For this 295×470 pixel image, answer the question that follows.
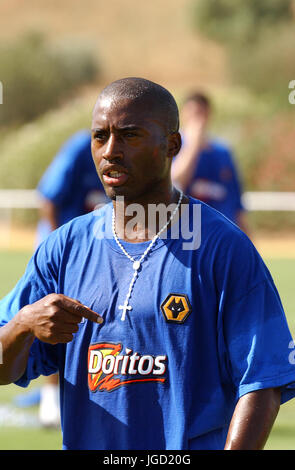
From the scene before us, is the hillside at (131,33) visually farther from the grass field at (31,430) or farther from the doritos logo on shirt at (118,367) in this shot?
the doritos logo on shirt at (118,367)

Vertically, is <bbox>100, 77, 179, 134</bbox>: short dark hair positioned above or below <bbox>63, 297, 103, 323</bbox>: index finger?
above

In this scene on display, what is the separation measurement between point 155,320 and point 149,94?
745 mm

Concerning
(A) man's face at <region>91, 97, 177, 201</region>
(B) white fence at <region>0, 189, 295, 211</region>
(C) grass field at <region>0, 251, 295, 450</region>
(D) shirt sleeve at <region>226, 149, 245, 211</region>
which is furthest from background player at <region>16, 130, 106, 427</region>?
(B) white fence at <region>0, 189, 295, 211</region>

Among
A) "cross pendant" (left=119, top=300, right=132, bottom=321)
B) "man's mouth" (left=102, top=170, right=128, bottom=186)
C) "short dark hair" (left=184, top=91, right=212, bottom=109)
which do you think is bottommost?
"cross pendant" (left=119, top=300, right=132, bottom=321)

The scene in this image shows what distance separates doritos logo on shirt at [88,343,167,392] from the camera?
9.55 ft

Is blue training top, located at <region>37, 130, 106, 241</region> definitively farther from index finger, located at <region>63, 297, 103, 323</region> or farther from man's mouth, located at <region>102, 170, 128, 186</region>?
index finger, located at <region>63, 297, 103, 323</region>

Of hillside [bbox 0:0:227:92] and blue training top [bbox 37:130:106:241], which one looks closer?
blue training top [bbox 37:130:106:241]

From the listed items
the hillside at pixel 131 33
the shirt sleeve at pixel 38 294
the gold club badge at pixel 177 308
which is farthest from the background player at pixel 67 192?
the hillside at pixel 131 33

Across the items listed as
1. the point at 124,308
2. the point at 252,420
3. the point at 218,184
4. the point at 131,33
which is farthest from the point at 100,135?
the point at 131,33

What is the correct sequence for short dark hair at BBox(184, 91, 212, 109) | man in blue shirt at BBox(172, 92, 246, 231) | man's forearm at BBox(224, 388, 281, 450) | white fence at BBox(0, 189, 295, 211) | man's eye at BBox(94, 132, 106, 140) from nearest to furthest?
man's forearm at BBox(224, 388, 281, 450) < man's eye at BBox(94, 132, 106, 140) < man in blue shirt at BBox(172, 92, 246, 231) < short dark hair at BBox(184, 91, 212, 109) < white fence at BBox(0, 189, 295, 211)

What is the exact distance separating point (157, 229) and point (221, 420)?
67 centimetres

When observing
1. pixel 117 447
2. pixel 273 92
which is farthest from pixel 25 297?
pixel 273 92

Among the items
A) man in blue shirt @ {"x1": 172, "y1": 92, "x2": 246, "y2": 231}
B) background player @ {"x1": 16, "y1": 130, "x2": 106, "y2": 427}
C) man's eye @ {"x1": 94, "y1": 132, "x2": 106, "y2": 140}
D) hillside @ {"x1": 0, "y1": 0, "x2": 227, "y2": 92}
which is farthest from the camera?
hillside @ {"x1": 0, "y1": 0, "x2": 227, "y2": 92}

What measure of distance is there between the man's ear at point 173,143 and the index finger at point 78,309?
0.62m
